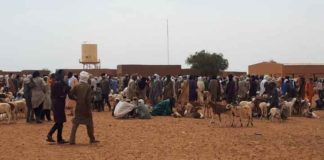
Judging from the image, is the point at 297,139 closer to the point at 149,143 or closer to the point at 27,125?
the point at 149,143

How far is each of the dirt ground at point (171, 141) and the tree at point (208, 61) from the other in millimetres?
41123

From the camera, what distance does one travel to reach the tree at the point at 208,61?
58281mm

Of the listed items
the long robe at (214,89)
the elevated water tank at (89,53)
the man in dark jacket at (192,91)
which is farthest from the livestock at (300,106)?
the elevated water tank at (89,53)

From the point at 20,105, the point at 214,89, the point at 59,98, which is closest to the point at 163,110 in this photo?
the point at 214,89

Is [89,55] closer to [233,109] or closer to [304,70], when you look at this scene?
[304,70]

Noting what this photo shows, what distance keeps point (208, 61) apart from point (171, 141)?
46.9m

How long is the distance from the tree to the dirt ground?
41.1m

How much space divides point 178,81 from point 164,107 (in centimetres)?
486

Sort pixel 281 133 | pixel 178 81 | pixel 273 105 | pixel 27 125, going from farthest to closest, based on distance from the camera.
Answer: pixel 178 81 → pixel 273 105 → pixel 27 125 → pixel 281 133

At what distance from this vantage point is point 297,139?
12.8m

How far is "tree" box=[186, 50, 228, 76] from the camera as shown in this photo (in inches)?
2295

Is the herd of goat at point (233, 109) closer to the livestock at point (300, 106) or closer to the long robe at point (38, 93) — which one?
the livestock at point (300, 106)

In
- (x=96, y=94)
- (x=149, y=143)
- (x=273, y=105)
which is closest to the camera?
(x=149, y=143)

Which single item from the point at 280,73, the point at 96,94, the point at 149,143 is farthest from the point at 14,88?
the point at 280,73
